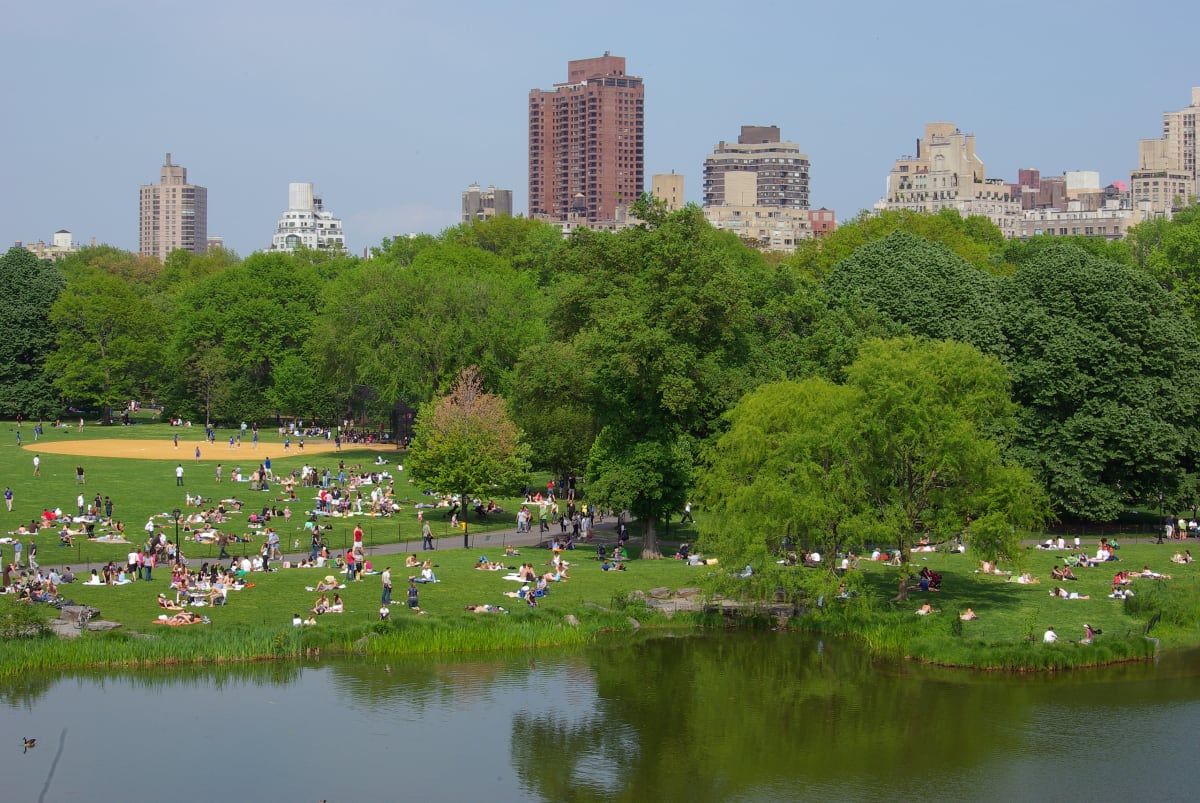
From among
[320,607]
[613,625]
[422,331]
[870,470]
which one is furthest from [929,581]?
[422,331]

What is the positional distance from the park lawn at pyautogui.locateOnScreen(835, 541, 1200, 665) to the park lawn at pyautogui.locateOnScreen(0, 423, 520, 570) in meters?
19.3

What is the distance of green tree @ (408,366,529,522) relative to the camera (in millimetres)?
59062

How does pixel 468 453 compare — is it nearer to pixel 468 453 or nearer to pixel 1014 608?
pixel 468 453

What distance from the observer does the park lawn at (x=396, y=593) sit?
42188 millimetres

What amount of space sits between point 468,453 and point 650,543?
8939 mm

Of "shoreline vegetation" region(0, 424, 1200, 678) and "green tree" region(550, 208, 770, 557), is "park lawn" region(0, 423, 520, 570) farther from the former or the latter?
"green tree" region(550, 208, 770, 557)

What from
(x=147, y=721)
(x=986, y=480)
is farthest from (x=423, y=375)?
(x=147, y=721)

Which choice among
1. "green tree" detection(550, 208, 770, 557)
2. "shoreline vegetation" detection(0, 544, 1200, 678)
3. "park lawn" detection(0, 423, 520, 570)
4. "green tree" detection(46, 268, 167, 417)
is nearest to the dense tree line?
"green tree" detection(550, 208, 770, 557)

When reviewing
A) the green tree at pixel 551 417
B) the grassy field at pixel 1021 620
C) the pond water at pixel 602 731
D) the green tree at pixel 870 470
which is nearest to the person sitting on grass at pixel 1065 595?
the grassy field at pixel 1021 620

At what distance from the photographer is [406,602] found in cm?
4466

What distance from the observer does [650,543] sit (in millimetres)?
55375

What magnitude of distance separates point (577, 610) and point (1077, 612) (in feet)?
52.3

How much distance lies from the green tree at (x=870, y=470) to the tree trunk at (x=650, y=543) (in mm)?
8465

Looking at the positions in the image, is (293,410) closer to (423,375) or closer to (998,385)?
(423,375)
